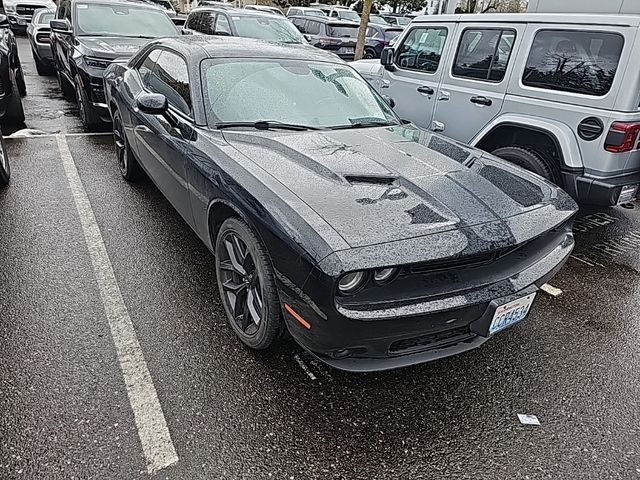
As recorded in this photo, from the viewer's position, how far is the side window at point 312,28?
591 inches

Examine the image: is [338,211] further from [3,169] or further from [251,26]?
[251,26]

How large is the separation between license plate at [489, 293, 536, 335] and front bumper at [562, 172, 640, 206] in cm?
219

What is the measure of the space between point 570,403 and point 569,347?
551mm

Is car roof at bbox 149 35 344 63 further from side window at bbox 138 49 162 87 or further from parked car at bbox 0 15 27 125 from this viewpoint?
parked car at bbox 0 15 27 125

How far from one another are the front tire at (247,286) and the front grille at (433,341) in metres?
0.62

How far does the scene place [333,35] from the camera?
14.9m

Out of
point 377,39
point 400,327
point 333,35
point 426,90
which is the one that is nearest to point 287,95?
point 400,327

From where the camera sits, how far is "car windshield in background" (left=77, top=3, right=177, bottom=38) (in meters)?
7.26

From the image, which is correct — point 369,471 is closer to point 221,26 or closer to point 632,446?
point 632,446

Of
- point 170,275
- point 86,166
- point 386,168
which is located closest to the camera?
point 386,168

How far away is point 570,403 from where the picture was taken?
2.56m

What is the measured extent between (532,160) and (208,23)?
819cm

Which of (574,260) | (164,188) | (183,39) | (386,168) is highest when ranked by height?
(183,39)

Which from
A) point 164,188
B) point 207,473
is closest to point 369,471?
point 207,473
